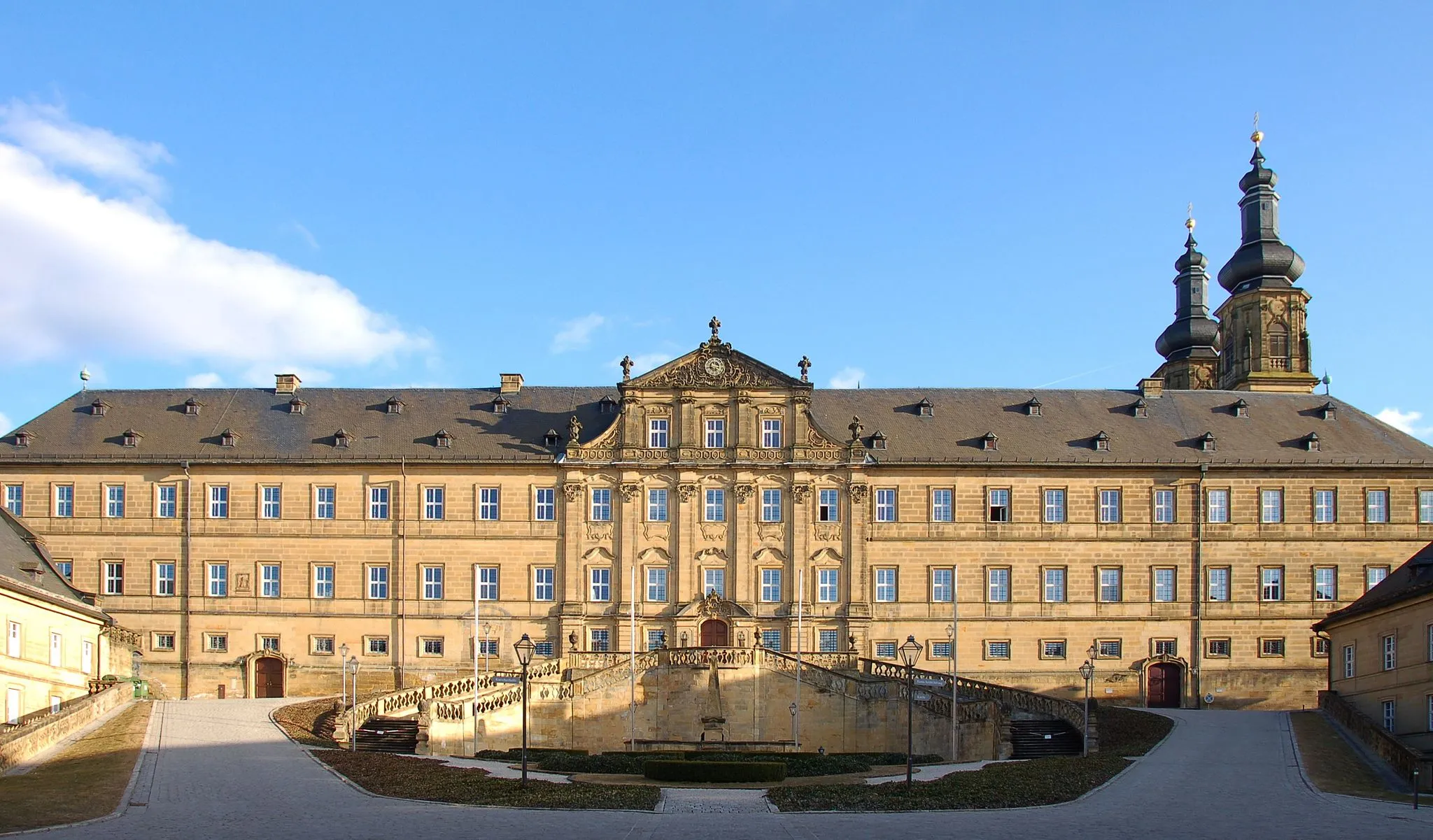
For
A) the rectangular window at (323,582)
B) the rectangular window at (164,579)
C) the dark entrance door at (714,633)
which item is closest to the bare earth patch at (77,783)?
the rectangular window at (323,582)

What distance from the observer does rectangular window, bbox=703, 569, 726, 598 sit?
58.5 metres

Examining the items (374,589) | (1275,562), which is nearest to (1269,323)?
(1275,562)

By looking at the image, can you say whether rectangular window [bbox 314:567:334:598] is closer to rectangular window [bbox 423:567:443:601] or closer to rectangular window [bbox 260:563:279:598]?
rectangular window [bbox 260:563:279:598]

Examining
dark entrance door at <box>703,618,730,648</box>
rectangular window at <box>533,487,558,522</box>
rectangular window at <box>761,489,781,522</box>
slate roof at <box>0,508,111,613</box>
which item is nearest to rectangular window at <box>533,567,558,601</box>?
rectangular window at <box>533,487,558,522</box>

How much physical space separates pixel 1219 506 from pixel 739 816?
3667 centimetres

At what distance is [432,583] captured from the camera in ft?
193

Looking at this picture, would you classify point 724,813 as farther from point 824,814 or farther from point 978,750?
point 978,750

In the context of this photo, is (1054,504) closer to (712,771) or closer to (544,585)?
(544,585)

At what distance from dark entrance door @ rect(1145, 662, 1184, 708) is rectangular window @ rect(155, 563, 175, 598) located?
4080cm

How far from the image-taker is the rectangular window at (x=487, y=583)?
192ft

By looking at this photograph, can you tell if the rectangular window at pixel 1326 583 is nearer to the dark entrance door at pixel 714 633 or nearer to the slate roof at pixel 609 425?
the slate roof at pixel 609 425

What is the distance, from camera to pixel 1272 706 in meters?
57.6

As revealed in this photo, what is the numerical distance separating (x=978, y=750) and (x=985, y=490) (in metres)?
15.3

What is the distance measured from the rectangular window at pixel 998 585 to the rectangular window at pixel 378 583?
2521cm
